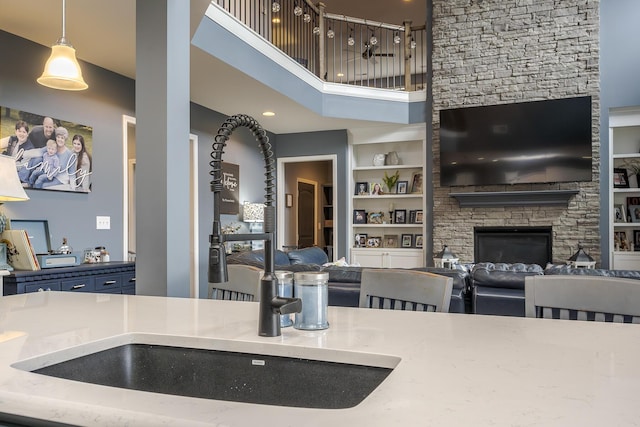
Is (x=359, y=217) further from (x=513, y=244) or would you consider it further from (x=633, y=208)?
(x=633, y=208)

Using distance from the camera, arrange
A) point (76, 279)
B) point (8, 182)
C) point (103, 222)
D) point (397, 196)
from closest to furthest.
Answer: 1. point (8, 182)
2. point (76, 279)
3. point (103, 222)
4. point (397, 196)

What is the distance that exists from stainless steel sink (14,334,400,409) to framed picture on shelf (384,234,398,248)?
6436 mm

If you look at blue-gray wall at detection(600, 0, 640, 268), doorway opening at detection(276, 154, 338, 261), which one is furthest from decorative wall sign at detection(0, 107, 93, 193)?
blue-gray wall at detection(600, 0, 640, 268)

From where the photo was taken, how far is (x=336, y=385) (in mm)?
935

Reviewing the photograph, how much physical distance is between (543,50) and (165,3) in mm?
5512

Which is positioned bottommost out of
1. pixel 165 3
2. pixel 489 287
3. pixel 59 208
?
pixel 489 287

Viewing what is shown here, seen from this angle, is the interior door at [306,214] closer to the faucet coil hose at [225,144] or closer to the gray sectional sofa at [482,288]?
the gray sectional sofa at [482,288]

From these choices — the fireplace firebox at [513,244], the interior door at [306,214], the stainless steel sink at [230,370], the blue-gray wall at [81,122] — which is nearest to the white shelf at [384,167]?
the fireplace firebox at [513,244]

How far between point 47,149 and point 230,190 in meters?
2.74

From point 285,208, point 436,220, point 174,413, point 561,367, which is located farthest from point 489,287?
point 285,208

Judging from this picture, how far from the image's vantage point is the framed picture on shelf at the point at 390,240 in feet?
24.3

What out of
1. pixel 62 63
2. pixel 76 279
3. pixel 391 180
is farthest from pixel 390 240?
pixel 62 63

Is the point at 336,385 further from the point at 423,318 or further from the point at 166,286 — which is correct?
the point at 166,286

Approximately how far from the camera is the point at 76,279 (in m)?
3.46
